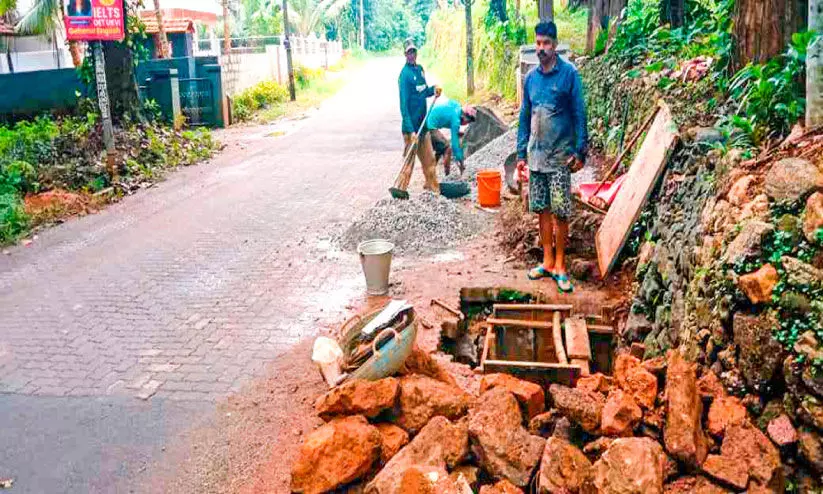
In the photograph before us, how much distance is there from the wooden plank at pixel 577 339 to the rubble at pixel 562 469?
5.84 ft

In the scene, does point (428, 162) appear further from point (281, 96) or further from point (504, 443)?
point (281, 96)

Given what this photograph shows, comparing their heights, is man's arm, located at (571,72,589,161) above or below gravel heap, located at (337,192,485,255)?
above

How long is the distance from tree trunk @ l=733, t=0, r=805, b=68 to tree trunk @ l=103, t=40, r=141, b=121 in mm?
12257

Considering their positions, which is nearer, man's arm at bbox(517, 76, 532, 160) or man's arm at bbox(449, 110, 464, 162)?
man's arm at bbox(517, 76, 532, 160)

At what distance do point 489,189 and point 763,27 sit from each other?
4.11 m

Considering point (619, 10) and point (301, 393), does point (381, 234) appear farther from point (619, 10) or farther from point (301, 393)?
point (619, 10)

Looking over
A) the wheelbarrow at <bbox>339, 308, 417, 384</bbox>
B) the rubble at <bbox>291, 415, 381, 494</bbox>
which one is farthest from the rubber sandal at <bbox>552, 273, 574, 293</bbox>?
the rubble at <bbox>291, 415, 381, 494</bbox>

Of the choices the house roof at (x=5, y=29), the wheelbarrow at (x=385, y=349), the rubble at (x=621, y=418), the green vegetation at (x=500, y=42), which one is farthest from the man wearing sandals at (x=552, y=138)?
the house roof at (x=5, y=29)

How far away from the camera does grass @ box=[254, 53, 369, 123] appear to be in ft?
77.0

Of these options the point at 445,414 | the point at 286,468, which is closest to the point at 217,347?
the point at 286,468

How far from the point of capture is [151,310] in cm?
651

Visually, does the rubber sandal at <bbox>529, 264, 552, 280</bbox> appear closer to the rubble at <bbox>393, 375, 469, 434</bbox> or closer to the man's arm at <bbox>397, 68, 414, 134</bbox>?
the rubble at <bbox>393, 375, 469, 434</bbox>

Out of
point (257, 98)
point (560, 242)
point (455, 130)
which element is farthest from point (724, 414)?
point (257, 98)

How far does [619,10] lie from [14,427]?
10.4 metres
